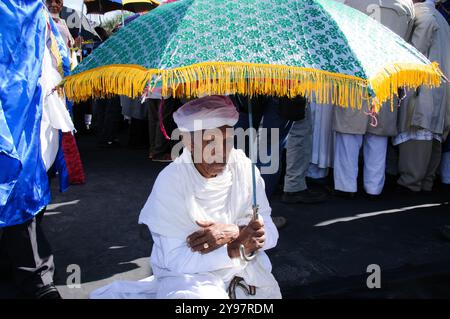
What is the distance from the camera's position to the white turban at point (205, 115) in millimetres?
2025

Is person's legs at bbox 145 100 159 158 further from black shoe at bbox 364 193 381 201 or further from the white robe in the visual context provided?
the white robe

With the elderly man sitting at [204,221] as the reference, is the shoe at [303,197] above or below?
below

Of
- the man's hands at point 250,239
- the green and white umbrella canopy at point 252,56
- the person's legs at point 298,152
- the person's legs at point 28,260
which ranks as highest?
the green and white umbrella canopy at point 252,56

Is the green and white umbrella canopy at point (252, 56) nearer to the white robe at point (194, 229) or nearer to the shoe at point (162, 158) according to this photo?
the white robe at point (194, 229)

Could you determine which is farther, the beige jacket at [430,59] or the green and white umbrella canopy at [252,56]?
the beige jacket at [430,59]

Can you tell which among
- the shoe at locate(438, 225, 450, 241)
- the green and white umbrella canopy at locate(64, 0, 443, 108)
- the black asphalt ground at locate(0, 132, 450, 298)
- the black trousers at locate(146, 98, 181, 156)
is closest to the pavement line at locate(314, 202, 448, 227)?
the black asphalt ground at locate(0, 132, 450, 298)

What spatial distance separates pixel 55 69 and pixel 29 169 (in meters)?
0.76

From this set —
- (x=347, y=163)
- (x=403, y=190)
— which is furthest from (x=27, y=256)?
(x=403, y=190)

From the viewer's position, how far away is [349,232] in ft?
13.2

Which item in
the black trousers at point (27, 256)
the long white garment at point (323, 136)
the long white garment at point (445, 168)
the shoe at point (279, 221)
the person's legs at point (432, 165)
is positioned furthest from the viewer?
the long white garment at point (445, 168)

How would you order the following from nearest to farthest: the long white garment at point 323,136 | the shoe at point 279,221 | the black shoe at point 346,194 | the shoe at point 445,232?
the shoe at point 445,232 → the shoe at point 279,221 → the black shoe at point 346,194 → the long white garment at point 323,136

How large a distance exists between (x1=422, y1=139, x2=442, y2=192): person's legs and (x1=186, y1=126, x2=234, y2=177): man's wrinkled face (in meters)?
4.05

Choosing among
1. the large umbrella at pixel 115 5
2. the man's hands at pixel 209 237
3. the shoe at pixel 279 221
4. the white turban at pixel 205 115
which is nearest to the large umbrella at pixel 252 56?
the white turban at pixel 205 115
